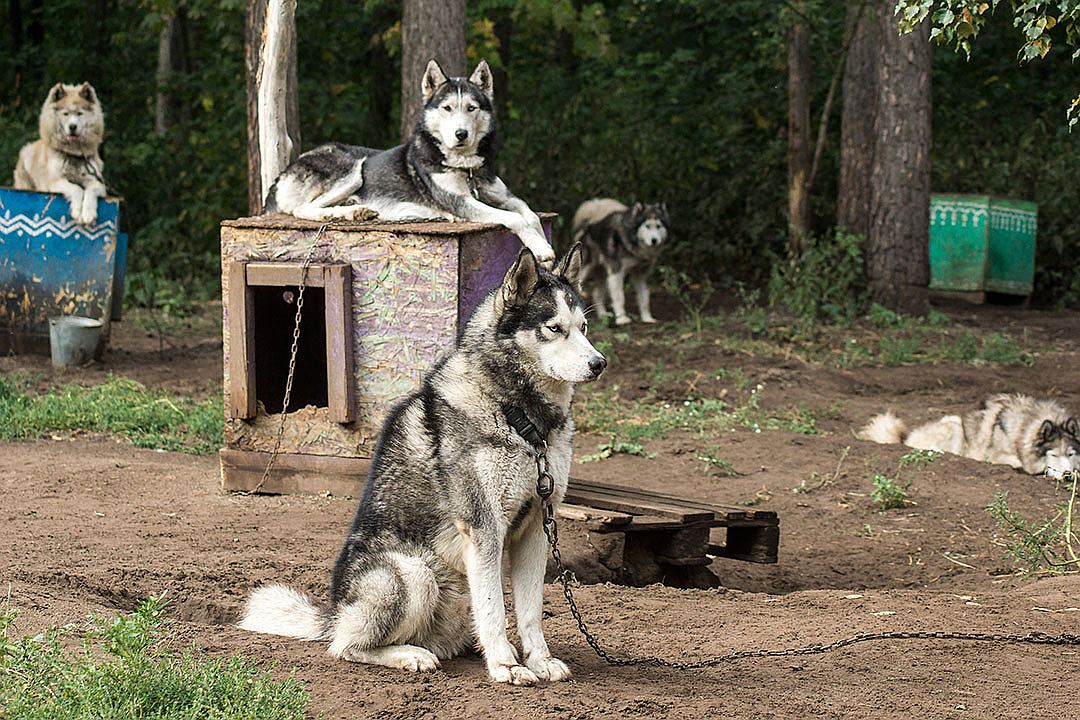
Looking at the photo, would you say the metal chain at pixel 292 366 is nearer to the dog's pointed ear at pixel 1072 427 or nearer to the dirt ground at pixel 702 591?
the dirt ground at pixel 702 591

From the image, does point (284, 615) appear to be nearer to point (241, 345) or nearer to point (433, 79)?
point (241, 345)

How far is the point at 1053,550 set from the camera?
6145 millimetres

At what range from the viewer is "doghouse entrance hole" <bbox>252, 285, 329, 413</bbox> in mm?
7629

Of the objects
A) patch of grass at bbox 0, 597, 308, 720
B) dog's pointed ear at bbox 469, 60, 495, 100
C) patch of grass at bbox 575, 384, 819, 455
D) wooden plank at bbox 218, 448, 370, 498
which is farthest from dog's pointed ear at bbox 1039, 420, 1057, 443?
patch of grass at bbox 0, 597, 308, 720

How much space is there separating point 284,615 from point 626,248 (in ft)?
33.7

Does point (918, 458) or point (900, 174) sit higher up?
point (900, 174)

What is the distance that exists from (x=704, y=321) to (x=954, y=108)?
7.68 metres

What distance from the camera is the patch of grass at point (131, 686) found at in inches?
132

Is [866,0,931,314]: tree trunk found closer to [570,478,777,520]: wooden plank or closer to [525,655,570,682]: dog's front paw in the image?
[570,478,777,520]: wooden plank

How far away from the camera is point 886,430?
8.84 meters

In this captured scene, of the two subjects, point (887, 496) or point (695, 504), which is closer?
point (695, 504)

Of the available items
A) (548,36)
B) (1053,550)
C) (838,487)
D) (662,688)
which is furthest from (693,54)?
(662,688)

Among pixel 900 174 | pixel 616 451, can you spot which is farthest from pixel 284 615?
pixel 900 174

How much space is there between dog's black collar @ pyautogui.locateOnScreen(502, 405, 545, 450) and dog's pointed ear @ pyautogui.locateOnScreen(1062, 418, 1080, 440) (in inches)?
211
